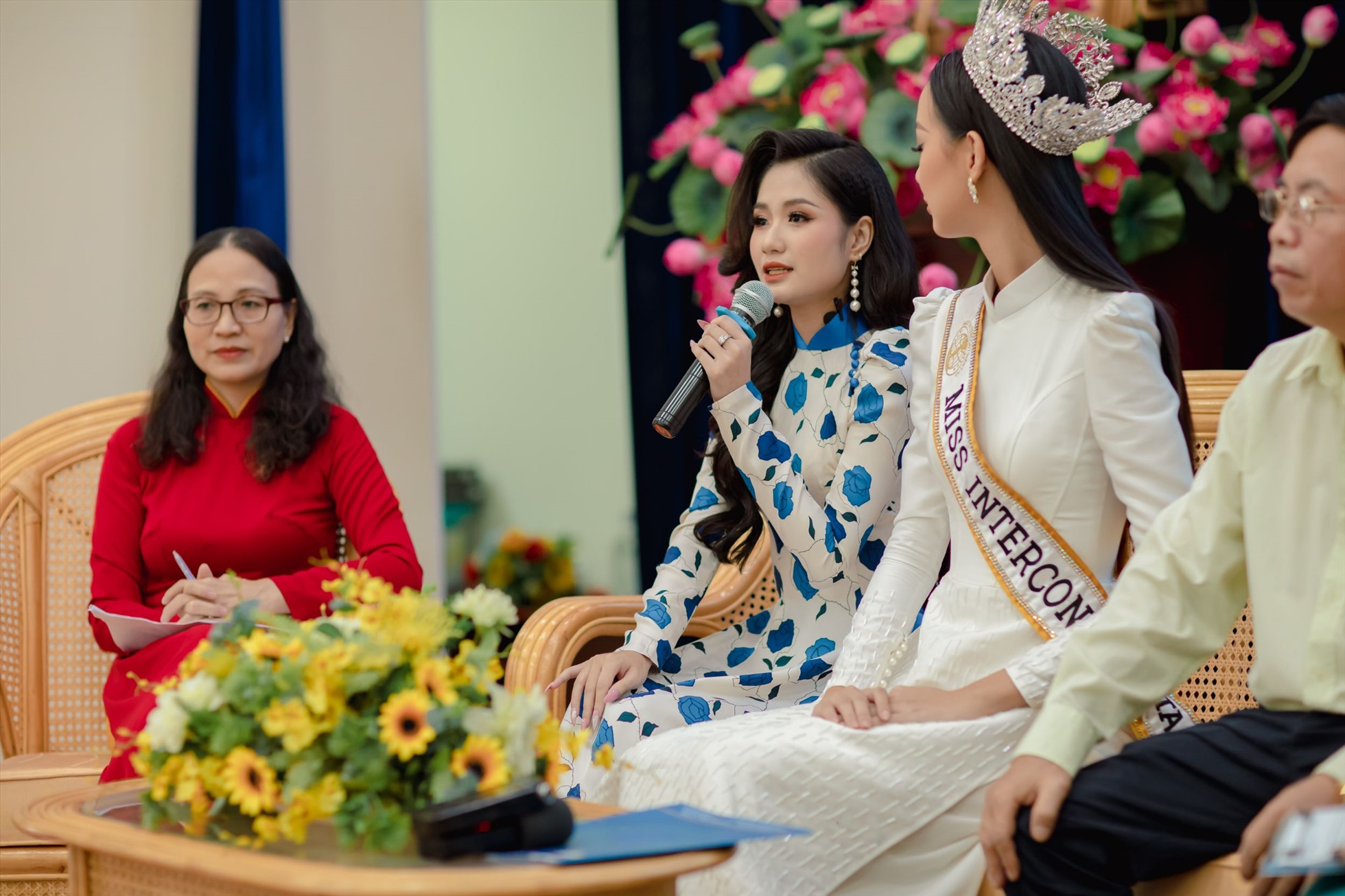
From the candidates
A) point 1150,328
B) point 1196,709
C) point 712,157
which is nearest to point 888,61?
point 712,157

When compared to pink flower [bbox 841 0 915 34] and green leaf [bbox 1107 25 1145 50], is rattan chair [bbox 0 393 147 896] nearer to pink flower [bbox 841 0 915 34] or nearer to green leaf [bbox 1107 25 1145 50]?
pink flower [bbox 841 0 915 34]

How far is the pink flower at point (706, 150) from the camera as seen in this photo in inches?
114

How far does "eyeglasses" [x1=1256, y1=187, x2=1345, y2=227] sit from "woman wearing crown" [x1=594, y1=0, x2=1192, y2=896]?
13.1 inches

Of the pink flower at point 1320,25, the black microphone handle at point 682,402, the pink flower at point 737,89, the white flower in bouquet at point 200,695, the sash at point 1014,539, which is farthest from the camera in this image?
the pink flower at point 737,89

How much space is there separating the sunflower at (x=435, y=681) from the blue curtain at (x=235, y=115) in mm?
2609

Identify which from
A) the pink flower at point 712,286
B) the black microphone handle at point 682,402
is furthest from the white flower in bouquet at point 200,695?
the pink flower at point 712,286

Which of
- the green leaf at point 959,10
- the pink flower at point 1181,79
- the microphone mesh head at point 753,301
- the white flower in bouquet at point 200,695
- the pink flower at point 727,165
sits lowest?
the white flower in bouquet at point 200,695

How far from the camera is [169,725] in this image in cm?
138

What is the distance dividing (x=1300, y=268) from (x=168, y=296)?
3047 mm

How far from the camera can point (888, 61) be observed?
107 inches

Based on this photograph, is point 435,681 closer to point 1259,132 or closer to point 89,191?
point 1259,132

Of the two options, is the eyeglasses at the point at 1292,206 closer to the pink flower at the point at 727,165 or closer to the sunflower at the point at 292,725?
the sunflower at the point at 292,725

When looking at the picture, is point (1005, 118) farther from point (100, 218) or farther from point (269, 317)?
point (100, 218)

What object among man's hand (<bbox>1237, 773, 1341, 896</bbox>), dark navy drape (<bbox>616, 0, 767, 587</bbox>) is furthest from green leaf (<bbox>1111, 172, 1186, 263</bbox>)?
man's hand (<bbox>1237, 773, 1341, 896</bbox>)
